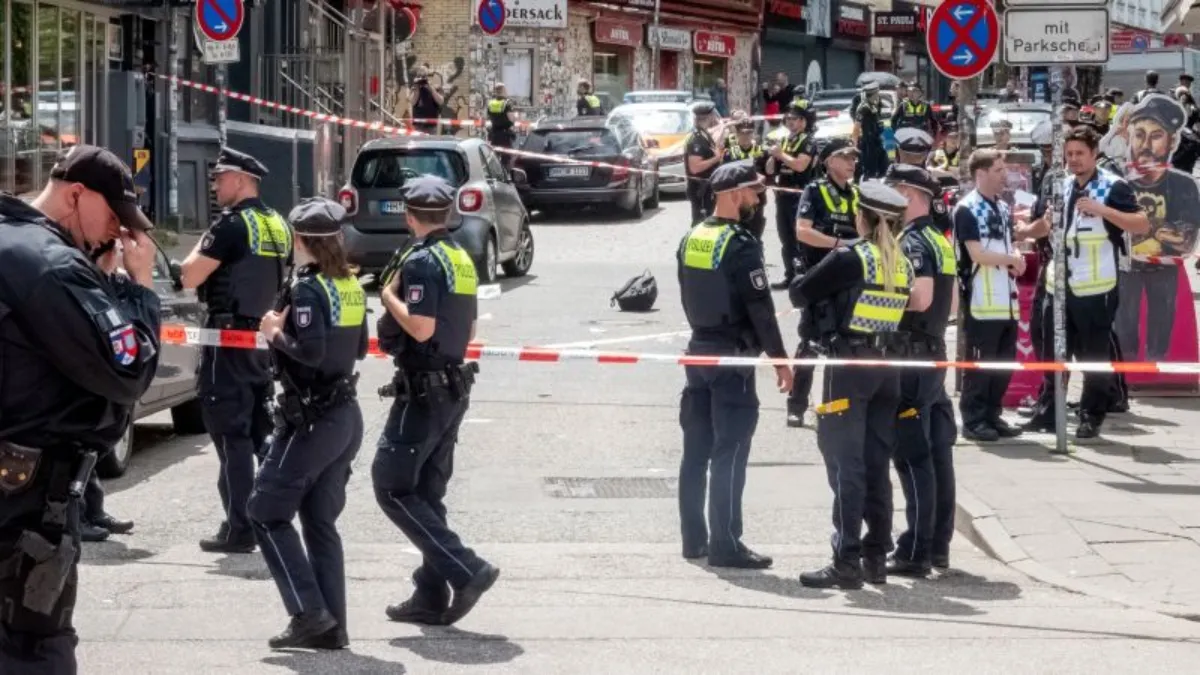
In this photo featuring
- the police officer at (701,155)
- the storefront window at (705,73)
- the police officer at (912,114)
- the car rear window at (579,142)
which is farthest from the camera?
the storefront window at (705,73)

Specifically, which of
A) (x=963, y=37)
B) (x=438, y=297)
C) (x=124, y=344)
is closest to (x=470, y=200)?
(x=963, y=37)

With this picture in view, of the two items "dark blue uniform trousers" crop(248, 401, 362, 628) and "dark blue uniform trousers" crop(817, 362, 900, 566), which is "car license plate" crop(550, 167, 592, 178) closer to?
"dark blue uniform trousers" crop(817, 362, 900, 566)

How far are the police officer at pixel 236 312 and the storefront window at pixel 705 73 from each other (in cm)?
5025

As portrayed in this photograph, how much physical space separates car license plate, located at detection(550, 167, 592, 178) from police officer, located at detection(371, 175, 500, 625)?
22.0 metres

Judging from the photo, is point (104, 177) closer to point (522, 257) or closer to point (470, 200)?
point (470, 200)

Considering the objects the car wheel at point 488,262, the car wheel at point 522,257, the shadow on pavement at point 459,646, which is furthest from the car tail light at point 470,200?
the shadow on pavement at point 459,646

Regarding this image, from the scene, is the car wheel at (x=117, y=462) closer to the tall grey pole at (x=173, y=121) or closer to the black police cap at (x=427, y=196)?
the black police cap at (x=427, y=196)

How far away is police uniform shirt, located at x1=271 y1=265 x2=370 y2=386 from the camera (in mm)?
7938

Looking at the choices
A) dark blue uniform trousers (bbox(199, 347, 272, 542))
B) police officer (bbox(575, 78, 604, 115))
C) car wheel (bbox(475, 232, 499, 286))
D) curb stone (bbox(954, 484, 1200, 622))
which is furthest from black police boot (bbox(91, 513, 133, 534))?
police officer (bbox(575, 78, 604, 115))

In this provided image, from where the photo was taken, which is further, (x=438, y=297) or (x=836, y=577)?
(x=836, y=577)

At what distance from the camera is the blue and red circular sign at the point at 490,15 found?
33656 millimetres

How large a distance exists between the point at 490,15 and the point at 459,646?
26495mm

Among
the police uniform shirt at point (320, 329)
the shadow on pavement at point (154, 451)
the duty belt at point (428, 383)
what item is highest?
the police uniform shirt at point (320, 329)

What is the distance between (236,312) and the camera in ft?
32.5
